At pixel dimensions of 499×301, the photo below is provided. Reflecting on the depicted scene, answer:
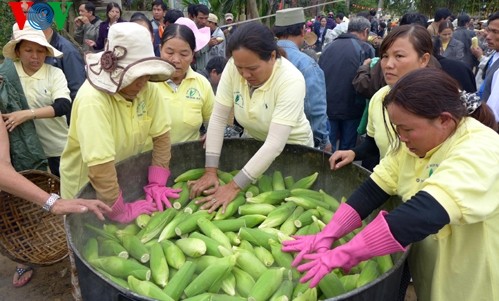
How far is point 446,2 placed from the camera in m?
29.3

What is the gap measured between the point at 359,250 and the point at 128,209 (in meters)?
1.44

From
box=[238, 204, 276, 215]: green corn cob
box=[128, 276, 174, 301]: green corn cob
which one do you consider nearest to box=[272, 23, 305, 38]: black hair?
box=[238, 204, 276, 215]: green corn cob

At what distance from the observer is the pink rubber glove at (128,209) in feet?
7.74

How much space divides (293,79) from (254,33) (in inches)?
15.0

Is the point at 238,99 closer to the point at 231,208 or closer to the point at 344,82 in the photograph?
the point at 231,208

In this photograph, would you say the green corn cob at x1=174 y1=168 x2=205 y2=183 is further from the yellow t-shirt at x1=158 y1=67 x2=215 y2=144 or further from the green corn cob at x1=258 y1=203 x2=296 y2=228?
the green corn cob at x1=258 y1=203 x2=296 y2=228

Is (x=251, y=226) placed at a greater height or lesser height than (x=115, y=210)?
lesser

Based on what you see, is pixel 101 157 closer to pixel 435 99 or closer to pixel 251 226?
pixel 251 226

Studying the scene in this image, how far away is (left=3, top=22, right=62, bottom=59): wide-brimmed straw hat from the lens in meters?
3.16

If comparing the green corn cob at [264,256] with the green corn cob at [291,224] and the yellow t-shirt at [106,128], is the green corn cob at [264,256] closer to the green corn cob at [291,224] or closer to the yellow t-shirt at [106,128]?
the green corn cob at [291,224]

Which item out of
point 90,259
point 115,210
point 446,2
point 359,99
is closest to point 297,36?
point 359,99

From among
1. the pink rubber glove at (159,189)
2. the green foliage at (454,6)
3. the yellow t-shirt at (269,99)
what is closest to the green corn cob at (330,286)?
the yellow t-shirt at (269,99)

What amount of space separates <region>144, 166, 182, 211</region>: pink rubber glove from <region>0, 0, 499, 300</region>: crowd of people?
10mm

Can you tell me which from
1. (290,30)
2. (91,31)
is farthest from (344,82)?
(91,31)
